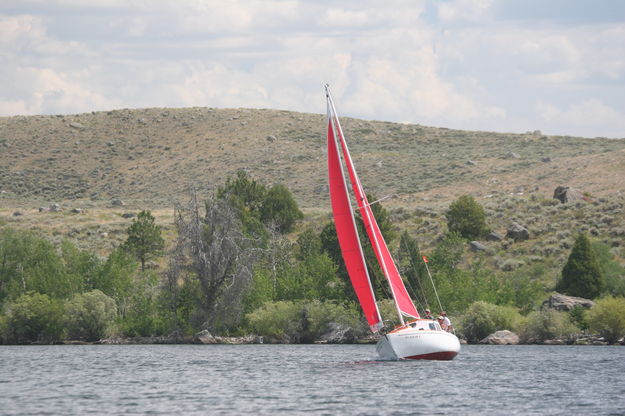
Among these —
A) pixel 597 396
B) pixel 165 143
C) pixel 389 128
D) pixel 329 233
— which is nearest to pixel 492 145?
pixel 389 128

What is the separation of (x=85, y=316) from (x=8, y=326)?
6.43m

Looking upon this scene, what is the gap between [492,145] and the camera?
572ft

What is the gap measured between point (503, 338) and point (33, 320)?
37302mm

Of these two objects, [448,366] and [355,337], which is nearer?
[448,366]

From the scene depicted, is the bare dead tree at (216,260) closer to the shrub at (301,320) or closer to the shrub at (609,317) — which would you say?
the shrub at (301,320)

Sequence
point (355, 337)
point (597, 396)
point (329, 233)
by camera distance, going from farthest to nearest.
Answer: point (329, 233) < point (355, 337) < point (597, 396)

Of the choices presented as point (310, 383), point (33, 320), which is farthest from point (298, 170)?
point (310, 383)

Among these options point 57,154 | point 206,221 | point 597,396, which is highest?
point 57,154

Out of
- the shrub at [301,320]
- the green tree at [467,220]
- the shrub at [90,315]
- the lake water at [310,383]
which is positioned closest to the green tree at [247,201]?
the shrub at [301,320]

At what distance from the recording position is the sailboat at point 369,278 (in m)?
48.2

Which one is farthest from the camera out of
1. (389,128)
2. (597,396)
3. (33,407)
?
(389,128)

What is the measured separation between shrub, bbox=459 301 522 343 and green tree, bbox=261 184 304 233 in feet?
117

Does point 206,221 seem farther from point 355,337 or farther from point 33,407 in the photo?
point 33,407

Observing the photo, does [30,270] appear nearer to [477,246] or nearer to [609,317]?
[477,246]
